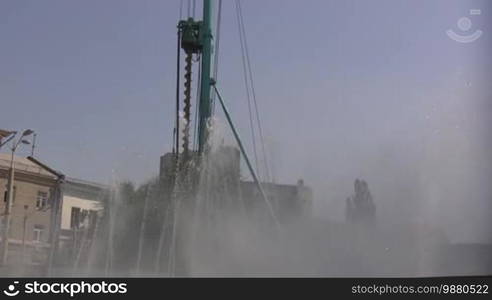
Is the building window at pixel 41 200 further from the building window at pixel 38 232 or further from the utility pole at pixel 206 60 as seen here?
the utility pole at pixel 206 60

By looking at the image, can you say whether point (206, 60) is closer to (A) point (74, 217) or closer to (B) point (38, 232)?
(B) point (38, 232)

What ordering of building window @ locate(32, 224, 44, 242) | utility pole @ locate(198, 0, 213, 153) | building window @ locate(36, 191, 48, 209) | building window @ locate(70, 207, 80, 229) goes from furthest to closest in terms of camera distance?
1. building window @ locate(70, 207, 80, 229)
2. building window @ locate(36, 191, 48, 209)
3. building window @ locate(32, 224, 44, 242)
4. utility pole @ locate(198, 0, 213, 153)

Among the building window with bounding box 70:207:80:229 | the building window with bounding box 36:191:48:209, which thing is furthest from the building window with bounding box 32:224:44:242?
the building window with bounding box 70:207:80:229

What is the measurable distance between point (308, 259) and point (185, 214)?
178 inches

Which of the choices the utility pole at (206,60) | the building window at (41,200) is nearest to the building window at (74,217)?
the building window at (41,200)

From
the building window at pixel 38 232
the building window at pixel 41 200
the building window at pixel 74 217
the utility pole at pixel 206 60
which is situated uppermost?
the utility pole at pixel 206 60

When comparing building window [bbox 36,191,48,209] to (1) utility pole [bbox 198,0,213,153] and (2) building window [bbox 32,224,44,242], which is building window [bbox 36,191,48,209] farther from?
(1) utility pole [bbox 198,0,213,153]

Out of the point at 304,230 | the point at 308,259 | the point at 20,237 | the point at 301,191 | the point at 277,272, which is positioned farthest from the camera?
the point at 20,237

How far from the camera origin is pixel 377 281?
35.2 ft

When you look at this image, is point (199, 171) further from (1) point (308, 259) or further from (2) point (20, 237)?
(2) point (20, 237)

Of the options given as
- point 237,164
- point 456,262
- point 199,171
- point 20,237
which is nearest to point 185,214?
point 199,171

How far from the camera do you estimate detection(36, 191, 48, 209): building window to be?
3591 cm

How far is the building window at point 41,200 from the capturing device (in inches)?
1414

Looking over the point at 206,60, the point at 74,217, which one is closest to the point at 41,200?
the point at 74,217
